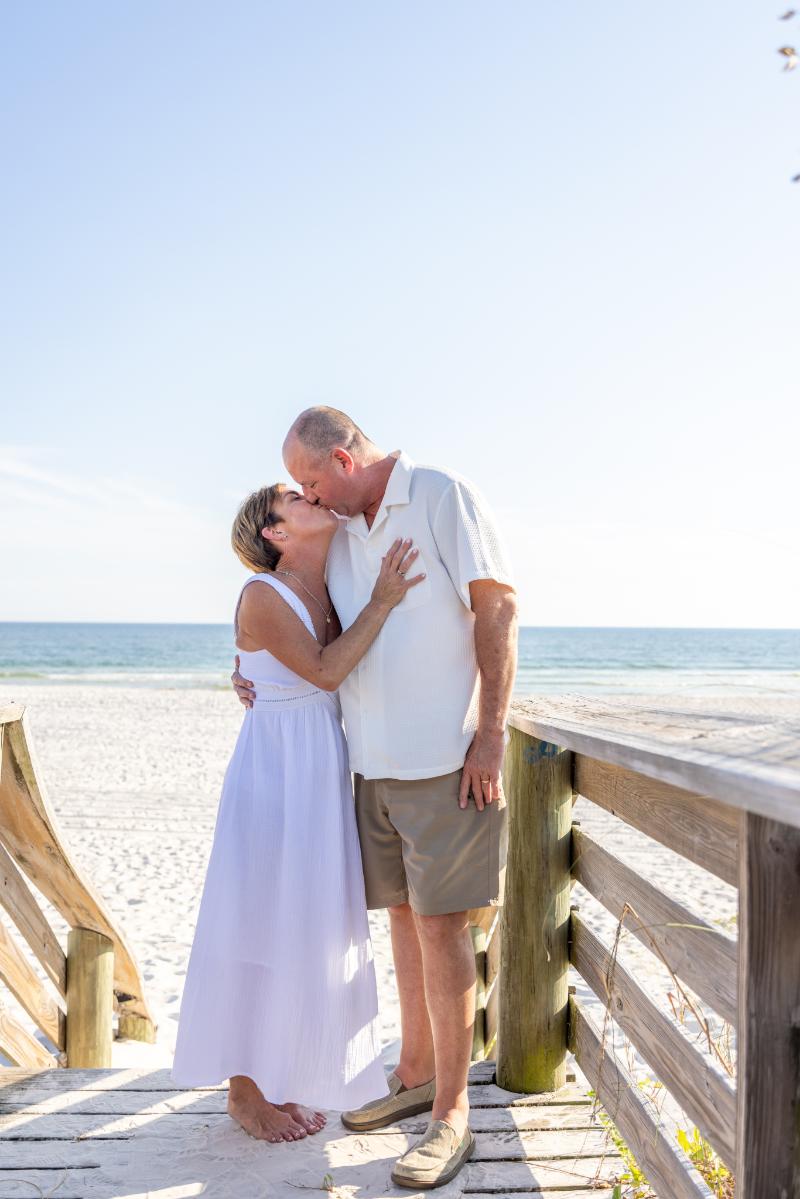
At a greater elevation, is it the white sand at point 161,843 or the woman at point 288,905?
the woman at point 288,905

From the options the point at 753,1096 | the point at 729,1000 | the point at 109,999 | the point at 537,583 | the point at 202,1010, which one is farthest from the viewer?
the point at 537,583

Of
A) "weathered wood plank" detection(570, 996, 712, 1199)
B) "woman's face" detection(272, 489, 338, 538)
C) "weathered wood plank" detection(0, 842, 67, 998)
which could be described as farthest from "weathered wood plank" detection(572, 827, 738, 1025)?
"weathered wood plank" detection(0, 842, 67, 998)

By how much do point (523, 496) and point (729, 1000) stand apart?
259ft

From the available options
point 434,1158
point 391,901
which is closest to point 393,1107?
point 434,1158

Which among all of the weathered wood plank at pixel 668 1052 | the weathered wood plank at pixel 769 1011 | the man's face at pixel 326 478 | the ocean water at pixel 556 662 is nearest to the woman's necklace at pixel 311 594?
the man's face at pixel 326 478

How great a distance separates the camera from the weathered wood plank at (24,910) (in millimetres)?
3047

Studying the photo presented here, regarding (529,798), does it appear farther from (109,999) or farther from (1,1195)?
(109,999)

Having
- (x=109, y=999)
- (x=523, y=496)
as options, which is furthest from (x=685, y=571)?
(x=109, y=999)

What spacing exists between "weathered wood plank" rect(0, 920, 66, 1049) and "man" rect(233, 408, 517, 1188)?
1.34 m

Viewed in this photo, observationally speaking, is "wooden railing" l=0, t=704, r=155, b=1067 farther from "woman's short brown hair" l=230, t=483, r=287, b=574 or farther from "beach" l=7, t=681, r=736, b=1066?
"woman's short brown hair" l=230, t=483, r=287, b=574

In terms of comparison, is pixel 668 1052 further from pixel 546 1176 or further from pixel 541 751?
pixel 541 751

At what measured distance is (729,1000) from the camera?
1501 millimetres

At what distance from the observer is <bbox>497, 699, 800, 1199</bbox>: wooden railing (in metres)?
1.29

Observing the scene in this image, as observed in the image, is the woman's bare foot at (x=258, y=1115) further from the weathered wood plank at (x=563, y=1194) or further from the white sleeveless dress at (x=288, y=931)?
the weathered wood plank at (x=563, y=1194)
